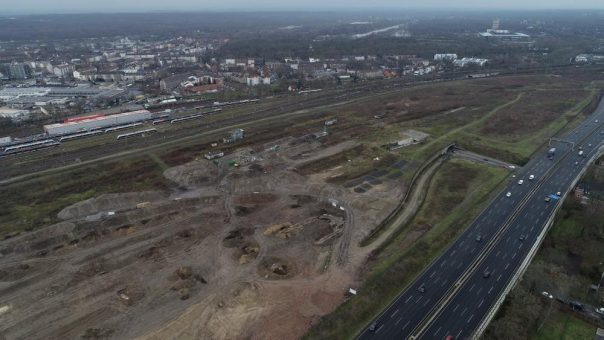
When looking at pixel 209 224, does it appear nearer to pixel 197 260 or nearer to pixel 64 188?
pixel 197 260

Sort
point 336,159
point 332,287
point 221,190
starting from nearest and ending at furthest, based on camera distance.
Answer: point 332,287
point 221,190
point 336,159

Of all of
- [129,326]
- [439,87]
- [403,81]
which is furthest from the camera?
[403,81]

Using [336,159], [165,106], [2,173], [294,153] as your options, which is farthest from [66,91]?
[336,159]

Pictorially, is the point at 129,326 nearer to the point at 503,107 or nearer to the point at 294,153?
the point at 294,153

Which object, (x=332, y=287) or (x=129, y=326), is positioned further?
(x=332, y=287)

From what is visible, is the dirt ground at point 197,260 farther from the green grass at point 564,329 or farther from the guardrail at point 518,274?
the green grass at point 564,329

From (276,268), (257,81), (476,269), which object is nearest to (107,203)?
(276,268)

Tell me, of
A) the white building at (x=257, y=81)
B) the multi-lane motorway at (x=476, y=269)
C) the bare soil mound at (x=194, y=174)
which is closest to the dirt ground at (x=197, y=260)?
the bare soil mound at (x=194, y=174)

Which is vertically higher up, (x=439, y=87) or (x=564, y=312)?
(x=439, y=87)
